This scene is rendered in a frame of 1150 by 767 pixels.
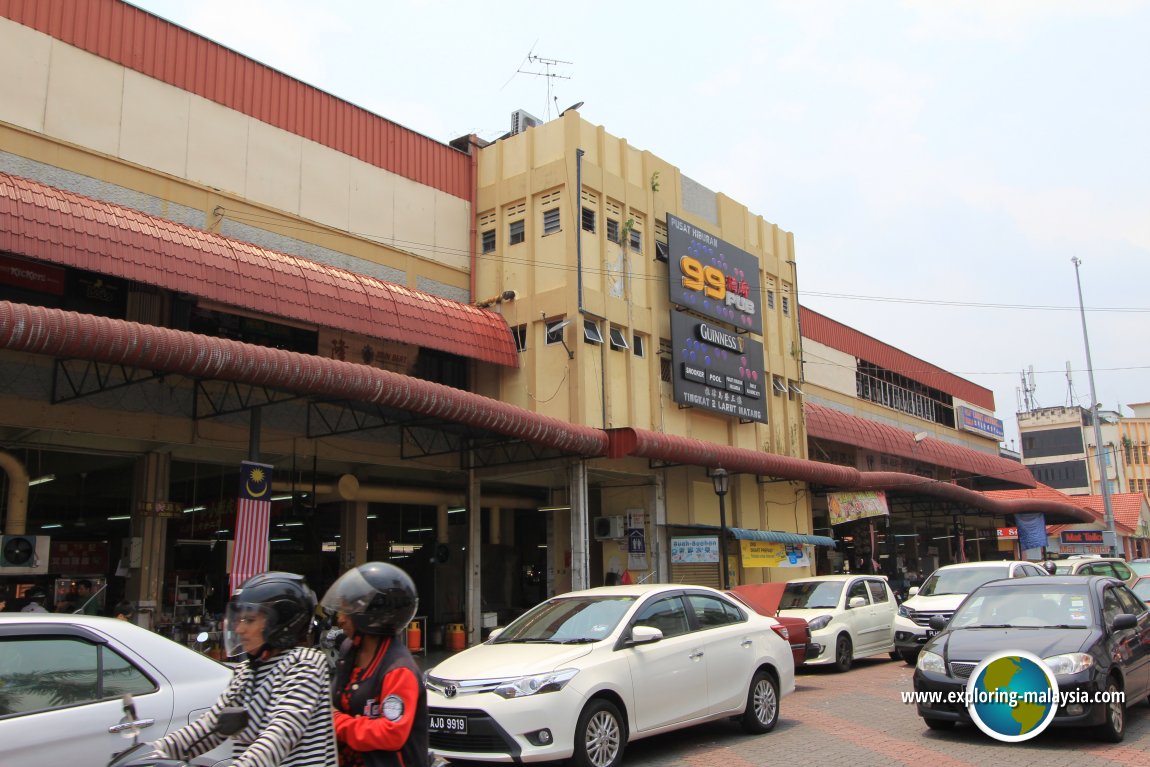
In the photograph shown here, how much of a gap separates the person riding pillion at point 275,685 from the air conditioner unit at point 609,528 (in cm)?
1829

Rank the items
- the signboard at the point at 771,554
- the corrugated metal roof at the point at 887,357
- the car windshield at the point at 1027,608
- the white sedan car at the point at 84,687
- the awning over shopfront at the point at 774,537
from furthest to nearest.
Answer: the corrugated metal roof at the point at 887,357, the signboard at the point at 771,554, the awning over shopfront at the point at 774,537, the car windshield at the point at 1027,608, the white sedan car at the point at 84,687

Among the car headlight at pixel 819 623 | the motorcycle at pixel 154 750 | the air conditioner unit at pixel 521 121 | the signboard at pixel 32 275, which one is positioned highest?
the air conditioner unit at pixel 521 121

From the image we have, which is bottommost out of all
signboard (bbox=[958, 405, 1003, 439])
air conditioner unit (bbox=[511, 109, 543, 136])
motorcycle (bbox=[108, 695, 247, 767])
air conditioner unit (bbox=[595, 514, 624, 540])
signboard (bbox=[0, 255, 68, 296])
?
motorcycle (bbox=[108, 695, 247, 767])

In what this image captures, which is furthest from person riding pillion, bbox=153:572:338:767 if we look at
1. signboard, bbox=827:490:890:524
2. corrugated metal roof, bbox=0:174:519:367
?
signboard, bbox=827:490:890:524

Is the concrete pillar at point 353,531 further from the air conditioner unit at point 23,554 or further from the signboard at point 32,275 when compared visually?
the signboard at point 32,275

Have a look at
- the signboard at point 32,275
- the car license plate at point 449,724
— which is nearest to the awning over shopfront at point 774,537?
the signboard at point 32,275

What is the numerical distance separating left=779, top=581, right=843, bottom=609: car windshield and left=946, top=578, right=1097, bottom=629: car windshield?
5.73 m

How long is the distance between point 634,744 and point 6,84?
13.8 m

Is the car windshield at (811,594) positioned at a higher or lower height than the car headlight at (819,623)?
higher

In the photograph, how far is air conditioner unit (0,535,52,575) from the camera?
13.1 meters

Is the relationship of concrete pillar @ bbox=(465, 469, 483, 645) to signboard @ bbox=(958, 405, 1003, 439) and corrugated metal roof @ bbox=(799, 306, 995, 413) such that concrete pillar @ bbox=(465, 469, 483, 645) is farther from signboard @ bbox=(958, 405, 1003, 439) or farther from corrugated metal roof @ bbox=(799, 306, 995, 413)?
signboard @ bbox=(958, 405, 1003, 439)

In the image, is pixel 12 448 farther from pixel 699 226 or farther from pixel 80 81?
pixel 699 226

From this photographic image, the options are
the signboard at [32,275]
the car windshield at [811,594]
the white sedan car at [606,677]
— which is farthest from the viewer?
the car windshield at [811,594]

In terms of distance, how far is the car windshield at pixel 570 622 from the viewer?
28.3 ft
